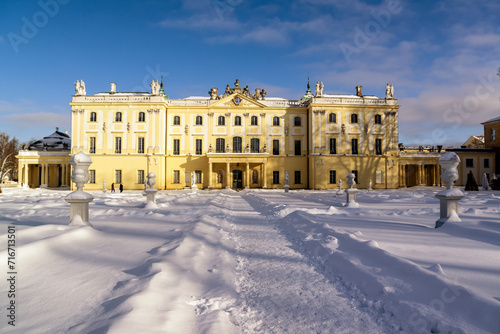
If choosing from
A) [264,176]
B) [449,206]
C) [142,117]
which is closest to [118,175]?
[142,117]

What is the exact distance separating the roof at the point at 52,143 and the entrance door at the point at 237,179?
25.8 m

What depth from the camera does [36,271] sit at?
4.22 metres

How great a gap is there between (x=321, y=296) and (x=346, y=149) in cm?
3747

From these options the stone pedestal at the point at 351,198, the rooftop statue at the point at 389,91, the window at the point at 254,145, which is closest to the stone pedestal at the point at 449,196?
the stone pedestal at the point at 351,198

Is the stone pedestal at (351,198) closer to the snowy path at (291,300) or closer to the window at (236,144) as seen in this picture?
the snowy path at (291,300)

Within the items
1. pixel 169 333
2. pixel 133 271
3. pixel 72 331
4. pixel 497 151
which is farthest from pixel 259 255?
pixel 497 151

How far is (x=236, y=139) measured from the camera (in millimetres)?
39625

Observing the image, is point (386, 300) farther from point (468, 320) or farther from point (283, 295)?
point (283, 295)

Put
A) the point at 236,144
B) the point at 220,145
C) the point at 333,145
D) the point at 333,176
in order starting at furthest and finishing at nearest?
the point at 236,144 < the point at 220,145 < the point at 333,145 < the point at 333,176

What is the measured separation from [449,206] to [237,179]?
32.6m

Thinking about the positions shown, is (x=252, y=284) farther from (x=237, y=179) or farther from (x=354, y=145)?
(x=354, y=145)

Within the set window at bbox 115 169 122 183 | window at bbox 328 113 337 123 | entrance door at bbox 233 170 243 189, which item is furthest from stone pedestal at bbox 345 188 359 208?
window at bbox 115 169 122 183

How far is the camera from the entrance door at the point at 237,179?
39812 millimetres

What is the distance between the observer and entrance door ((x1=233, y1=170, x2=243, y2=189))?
3981 cm
